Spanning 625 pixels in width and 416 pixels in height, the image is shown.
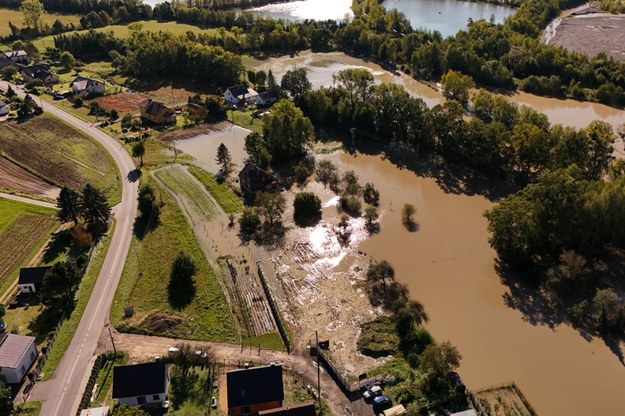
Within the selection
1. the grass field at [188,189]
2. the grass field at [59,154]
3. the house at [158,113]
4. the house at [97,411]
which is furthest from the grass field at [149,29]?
the house at [97,411]

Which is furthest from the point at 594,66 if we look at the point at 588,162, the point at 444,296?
the point at 444,296

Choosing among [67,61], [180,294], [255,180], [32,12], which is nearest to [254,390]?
[180,294]

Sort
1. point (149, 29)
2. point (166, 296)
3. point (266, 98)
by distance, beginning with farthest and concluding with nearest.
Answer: point (149, 29)
point (266, 98)
point (166, 296)

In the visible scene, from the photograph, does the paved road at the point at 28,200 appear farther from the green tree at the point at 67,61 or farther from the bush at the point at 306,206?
the green tree at the point at 67,61

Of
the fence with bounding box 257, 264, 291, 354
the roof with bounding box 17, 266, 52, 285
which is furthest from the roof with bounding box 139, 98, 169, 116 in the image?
the fence with bounding box 257, 264, 291, 354

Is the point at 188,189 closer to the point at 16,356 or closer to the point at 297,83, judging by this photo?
the point at 16,356
